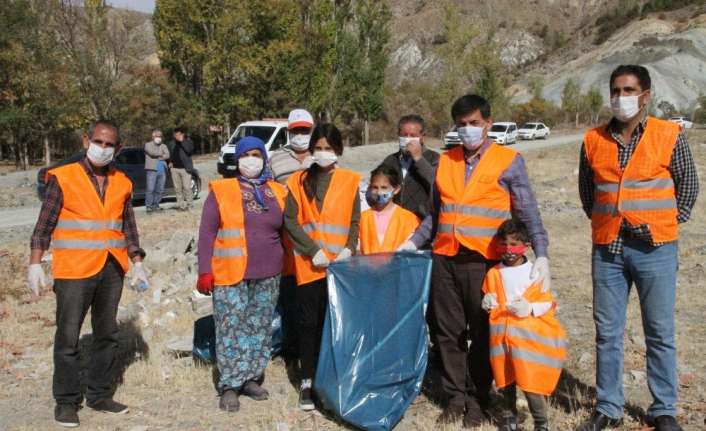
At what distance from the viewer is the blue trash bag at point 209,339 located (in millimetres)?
5336

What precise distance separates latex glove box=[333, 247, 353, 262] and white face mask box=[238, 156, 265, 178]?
2.60ft

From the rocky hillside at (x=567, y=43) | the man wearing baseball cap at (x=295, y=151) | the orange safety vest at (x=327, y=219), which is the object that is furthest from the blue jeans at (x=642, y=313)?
the rocky hillside at (x=567, y=43)

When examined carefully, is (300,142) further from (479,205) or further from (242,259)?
(479,205)

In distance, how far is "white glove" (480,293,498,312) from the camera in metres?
3.78

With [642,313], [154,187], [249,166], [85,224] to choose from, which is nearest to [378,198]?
[249,166]

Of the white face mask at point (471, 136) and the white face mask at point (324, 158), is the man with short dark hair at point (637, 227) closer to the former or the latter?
the white face mask at point (471, 136)

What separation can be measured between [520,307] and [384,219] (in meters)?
1.17

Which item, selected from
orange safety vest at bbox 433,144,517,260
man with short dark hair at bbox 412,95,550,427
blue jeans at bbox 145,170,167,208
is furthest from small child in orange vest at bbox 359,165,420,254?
blue jeans at bbox 145,170,167,208

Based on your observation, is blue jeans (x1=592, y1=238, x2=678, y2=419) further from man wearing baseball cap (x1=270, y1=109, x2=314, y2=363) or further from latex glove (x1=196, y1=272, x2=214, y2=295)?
latex glove (x1=196, y1=272, x2=214, y2=295)

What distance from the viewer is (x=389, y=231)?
4453 mm

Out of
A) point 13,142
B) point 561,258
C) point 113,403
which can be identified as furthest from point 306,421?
point 13,142

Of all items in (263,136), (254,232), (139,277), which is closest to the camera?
(254,232)

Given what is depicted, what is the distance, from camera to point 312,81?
3391cm

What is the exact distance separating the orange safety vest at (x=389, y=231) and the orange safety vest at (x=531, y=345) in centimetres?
84
